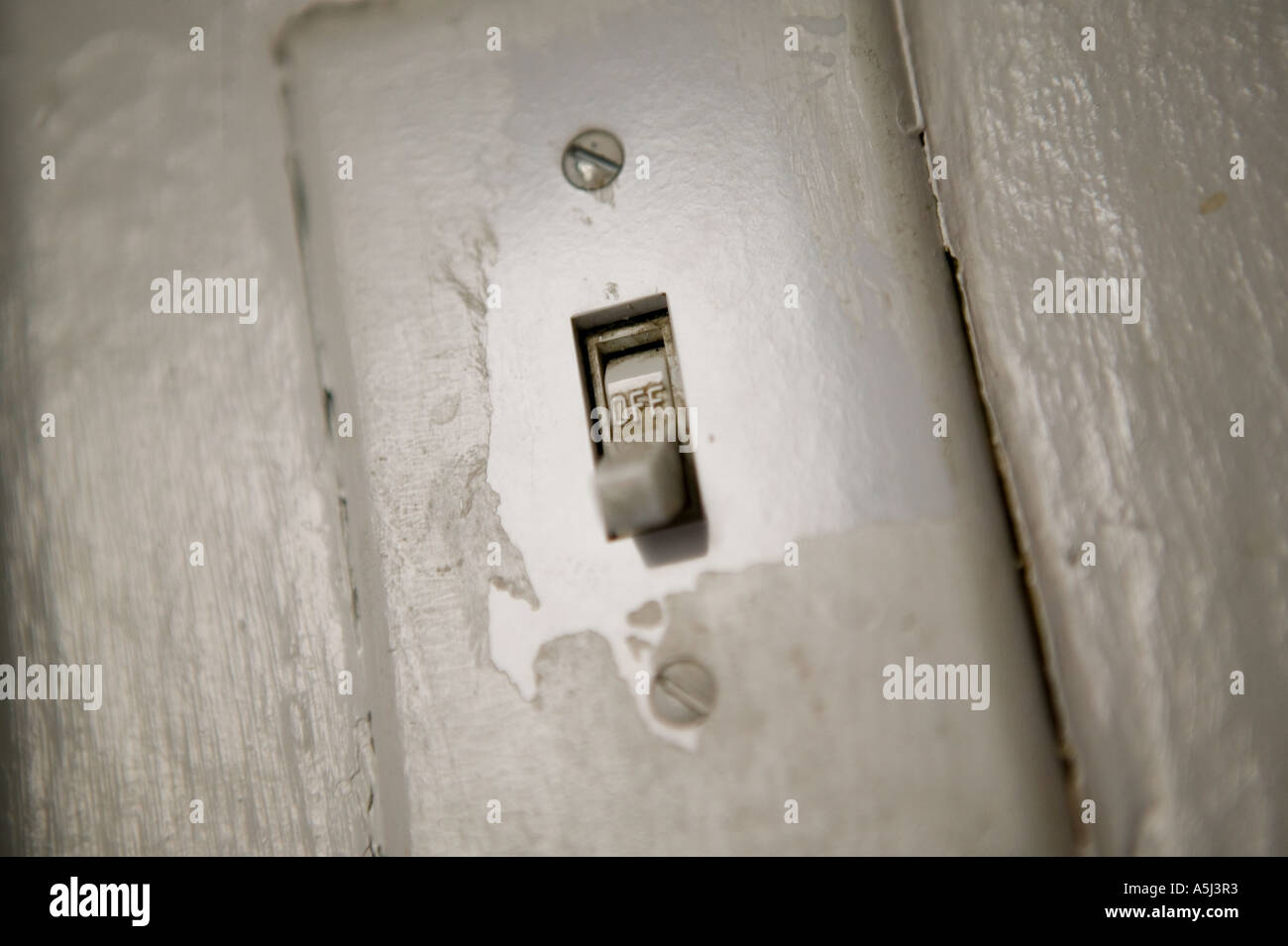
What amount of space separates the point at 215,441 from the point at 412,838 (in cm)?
29

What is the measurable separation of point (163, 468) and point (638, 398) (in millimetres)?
330

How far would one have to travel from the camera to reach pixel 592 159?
20.3 inches

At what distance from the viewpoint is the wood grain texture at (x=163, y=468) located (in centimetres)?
52

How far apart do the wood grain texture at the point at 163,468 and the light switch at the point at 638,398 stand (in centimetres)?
18

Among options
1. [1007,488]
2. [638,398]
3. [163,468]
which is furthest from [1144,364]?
[163,468]

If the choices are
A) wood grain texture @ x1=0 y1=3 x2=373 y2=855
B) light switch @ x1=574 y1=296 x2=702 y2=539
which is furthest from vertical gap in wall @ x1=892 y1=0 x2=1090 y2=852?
wood grain texture @ x1=0 y1=3 x2=373 y2=855

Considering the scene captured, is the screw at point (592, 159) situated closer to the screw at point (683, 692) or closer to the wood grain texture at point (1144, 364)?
the wood grain texture at point (1144, 364)

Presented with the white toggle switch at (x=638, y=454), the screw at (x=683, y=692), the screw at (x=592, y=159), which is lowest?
the screw at (x=683, y=692)

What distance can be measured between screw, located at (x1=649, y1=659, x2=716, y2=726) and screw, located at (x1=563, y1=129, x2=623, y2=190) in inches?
11.8

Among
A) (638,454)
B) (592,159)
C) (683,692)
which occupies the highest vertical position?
(592,159)

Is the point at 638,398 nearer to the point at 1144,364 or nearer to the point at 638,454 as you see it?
the point at 638,454

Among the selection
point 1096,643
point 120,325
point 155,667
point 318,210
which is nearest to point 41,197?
point 120,325

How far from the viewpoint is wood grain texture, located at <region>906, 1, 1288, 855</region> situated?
43 cm

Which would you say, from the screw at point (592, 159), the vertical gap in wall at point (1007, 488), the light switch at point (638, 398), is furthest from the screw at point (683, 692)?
the screw at point (592, 159)
